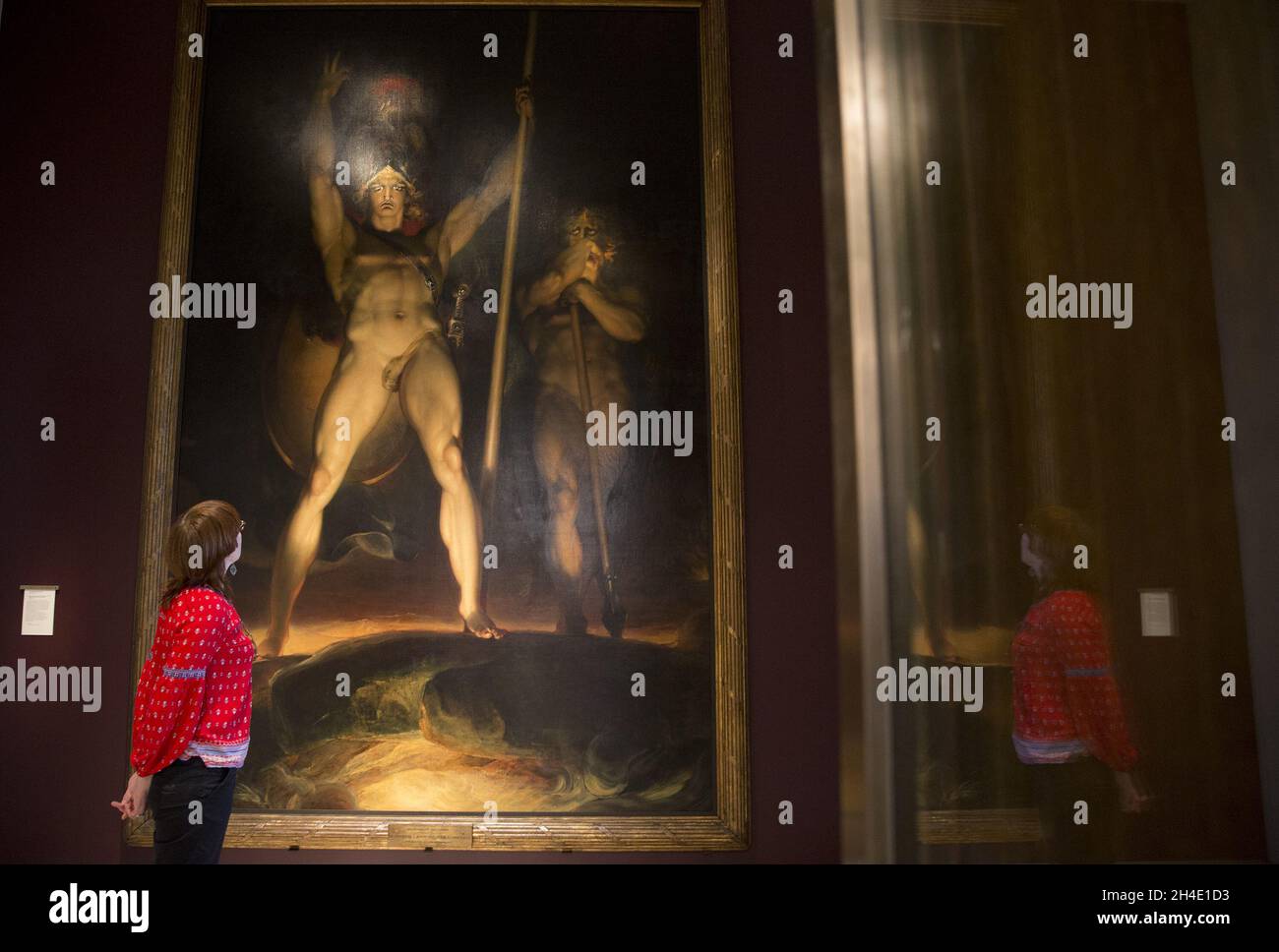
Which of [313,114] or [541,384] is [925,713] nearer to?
[541,384]

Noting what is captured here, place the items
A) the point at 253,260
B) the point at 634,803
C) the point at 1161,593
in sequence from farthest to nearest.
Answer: the point at 253,260 < the point at 634,803 < the point at 1161,593

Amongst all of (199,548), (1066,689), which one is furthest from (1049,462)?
(199,548)

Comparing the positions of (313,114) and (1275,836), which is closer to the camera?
(1275,836)

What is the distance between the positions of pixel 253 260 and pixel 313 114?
70 cm

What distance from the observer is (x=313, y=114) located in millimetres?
4145

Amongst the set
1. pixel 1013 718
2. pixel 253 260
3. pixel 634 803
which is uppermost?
pixel 253 260

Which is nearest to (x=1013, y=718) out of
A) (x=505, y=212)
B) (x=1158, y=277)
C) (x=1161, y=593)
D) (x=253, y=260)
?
(x=1161, y=593)

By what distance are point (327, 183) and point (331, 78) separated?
1.58 ft

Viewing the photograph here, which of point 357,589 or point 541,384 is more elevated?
point 541,384

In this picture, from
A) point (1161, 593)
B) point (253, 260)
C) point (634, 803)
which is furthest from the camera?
point (253, 260)

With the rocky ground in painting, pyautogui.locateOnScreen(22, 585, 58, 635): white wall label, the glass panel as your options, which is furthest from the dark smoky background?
the glass panel

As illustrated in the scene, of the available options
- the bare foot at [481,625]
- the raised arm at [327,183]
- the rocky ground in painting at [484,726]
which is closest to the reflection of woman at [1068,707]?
the rocky ground in painting at [484,726]

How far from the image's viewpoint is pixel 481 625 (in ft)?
12.7

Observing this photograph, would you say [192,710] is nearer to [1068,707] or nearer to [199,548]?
[199,548]
